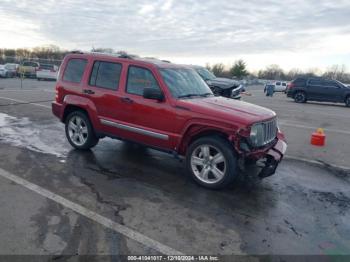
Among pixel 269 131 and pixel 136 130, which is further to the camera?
pixel 136 130

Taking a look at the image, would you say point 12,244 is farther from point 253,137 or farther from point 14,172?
point 253,137

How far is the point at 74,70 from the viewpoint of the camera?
6.65m

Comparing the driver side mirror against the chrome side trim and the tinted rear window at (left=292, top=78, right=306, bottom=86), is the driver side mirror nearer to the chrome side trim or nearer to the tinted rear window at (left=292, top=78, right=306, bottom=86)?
the chrome side trim

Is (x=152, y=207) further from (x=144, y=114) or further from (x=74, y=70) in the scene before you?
(x=74, y=70)

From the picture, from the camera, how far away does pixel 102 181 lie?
5.08 meters

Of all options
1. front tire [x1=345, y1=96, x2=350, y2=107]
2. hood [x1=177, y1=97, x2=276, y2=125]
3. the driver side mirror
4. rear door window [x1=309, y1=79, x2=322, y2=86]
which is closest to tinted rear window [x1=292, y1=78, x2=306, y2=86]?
rear door window [x1=309, y1=79, x2=322, y2=86]

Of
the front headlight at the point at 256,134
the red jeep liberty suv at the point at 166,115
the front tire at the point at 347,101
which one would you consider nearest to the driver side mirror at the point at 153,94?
the red jeep liberty suv at the point at 166,115

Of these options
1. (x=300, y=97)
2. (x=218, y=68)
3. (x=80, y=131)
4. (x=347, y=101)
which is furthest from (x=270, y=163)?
(x=218, y=68)

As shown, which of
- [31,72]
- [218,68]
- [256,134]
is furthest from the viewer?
[218,68]

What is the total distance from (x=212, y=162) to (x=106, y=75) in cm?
271

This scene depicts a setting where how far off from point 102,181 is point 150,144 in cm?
107

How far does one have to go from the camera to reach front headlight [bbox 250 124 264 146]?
189 inches

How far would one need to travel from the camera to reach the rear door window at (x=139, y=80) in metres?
5.59

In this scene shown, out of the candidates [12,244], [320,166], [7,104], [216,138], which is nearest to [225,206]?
[216,138]
